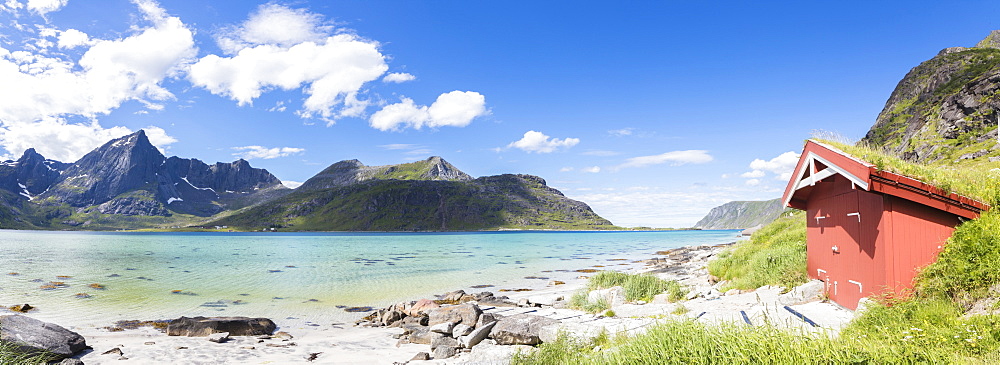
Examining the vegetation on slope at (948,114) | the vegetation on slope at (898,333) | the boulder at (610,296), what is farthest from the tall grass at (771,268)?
the vegetation on slope at (948,114)

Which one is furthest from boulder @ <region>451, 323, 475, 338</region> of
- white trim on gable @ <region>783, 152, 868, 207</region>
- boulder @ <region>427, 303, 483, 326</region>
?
white trim on gable @ <region>783, 152, 868, 207</region>

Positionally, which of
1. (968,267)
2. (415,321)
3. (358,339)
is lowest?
(358,339)

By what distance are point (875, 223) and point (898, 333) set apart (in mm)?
4921

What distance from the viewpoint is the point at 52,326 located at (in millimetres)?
14969

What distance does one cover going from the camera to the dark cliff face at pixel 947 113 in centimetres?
6034

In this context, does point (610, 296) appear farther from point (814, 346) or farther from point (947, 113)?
point (947, 113)

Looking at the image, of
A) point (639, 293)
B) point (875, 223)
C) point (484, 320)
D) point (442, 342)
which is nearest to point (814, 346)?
point (875, 223)

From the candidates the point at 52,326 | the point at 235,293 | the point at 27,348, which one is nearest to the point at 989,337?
the point at 27,348

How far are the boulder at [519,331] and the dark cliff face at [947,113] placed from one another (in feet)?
63.6

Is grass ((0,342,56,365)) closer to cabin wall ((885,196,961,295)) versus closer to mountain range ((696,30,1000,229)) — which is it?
cabin wall ((885,196,961,295))

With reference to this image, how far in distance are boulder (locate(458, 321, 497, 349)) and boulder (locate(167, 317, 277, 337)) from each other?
9.65 m

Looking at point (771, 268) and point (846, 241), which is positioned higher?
point (846, 241)

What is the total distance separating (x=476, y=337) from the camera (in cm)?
1416

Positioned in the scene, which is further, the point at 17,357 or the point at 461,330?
the point at 461,330
